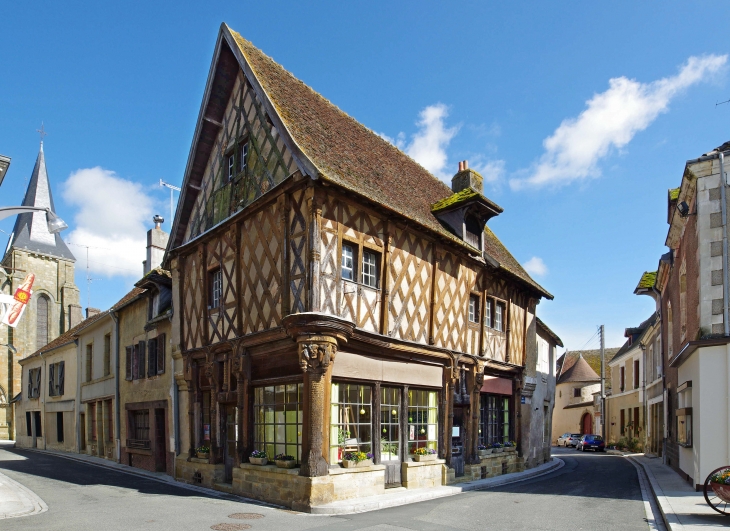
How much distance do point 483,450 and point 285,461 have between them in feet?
21.4

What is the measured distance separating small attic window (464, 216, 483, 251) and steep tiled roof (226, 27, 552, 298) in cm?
108

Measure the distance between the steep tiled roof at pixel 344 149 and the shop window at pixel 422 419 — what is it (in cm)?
363

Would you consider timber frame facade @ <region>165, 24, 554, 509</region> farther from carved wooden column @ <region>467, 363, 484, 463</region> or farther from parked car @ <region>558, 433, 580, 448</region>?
parked car @ <region>558, 433, 580, 448</region>

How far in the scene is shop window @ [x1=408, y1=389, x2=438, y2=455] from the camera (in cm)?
1323

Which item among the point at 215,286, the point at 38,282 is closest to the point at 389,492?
the point at 215,286

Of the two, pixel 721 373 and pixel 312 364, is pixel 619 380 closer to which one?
pixel 721 373

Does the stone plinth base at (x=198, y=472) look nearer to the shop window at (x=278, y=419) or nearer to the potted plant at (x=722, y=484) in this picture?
the shop window at (x=278, y=419)

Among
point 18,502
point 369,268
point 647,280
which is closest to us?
point 18,502

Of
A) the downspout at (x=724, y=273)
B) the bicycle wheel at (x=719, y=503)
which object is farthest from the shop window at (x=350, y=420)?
the downspout at (x=724, y=273)

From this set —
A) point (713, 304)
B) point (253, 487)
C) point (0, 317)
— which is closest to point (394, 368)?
point (253, 487)

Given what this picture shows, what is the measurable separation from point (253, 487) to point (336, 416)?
238cm

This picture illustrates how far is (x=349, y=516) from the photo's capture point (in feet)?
32.9

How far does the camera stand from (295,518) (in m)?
9.66

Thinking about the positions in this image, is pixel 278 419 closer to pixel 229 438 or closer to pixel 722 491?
pixel 229 438
